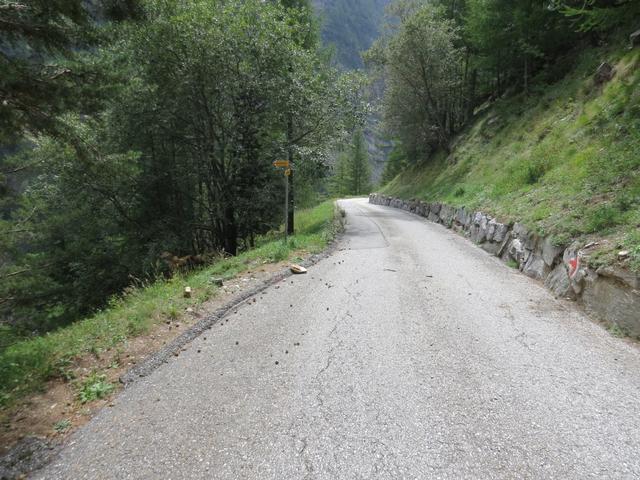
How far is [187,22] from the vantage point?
1088 cm

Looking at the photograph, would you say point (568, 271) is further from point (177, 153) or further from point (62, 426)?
point (177, 153)

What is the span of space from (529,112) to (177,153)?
1707cm

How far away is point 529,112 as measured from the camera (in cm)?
1666

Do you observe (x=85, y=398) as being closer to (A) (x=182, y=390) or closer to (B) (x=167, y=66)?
(A) (x=182, y=390)

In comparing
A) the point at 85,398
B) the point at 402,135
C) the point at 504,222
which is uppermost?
the point at 402,135

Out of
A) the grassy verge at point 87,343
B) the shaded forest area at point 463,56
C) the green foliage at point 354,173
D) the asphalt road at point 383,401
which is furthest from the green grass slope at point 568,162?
the green foliage at point 354,173

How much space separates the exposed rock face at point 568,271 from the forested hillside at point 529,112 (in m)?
0.23

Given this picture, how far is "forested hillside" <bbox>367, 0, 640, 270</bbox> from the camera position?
686cm

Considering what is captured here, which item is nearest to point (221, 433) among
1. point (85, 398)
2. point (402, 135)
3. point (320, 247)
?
point (85, 398)

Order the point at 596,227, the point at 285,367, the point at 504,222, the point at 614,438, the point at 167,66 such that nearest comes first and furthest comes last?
1. the point at 614,438
2. the point at 285,367
3. the point at 596,227
4. the point at 504,222
5. the point at 167,66

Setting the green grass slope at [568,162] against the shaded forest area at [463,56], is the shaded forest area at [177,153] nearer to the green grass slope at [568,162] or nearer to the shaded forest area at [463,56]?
the green grass slope at [568,162]

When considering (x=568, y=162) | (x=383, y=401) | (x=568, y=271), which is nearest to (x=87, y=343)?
(x=383, y=401)

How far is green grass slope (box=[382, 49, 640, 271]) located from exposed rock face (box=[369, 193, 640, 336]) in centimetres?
26

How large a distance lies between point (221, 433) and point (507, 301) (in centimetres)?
500
